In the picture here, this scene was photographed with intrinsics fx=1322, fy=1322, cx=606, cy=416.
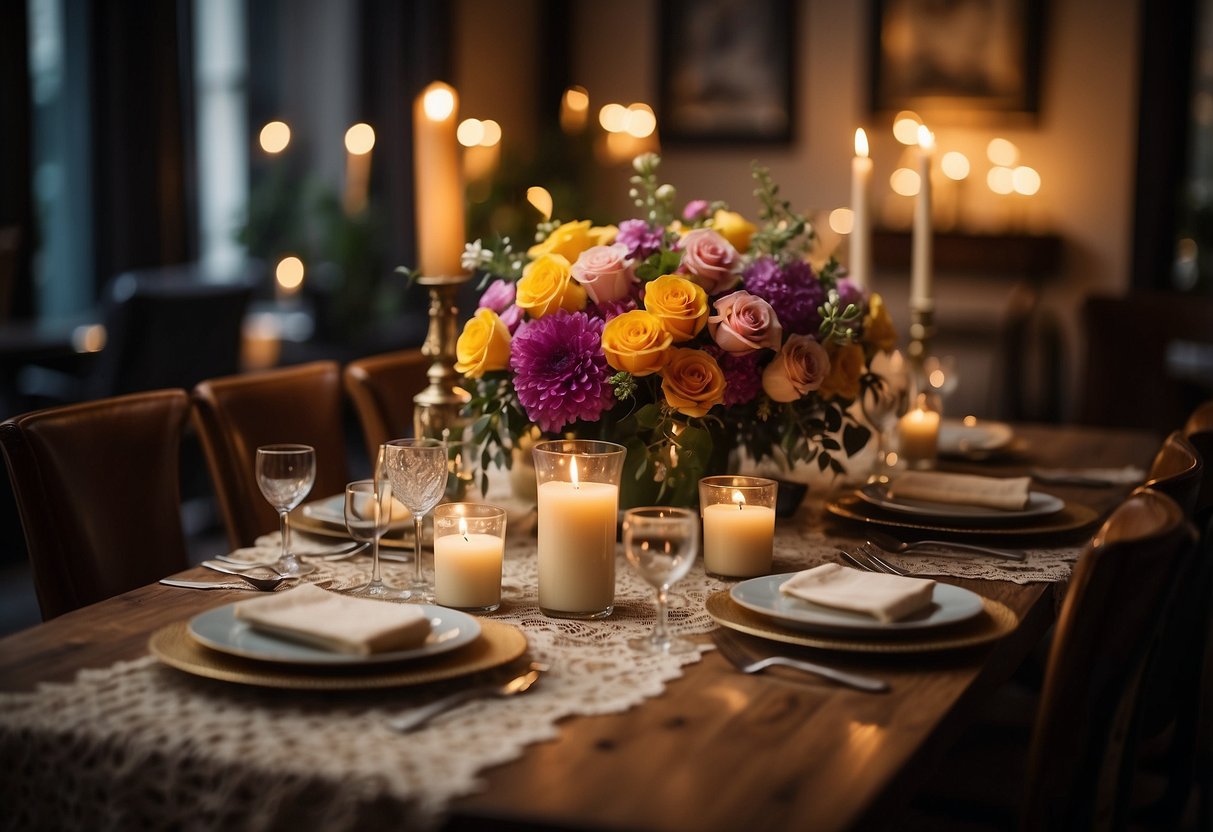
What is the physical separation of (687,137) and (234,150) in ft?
7.57

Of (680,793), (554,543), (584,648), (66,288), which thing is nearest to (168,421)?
(554,543)

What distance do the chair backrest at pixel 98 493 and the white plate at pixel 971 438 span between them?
1.32 m

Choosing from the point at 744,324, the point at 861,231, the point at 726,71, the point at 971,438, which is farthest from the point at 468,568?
the point at 726,71

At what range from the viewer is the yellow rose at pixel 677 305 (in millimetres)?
1552

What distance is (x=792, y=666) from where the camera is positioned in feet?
3.98

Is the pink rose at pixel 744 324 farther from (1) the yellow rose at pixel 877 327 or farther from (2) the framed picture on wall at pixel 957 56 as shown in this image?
(2) the framed picture on wall at pixel 957 56

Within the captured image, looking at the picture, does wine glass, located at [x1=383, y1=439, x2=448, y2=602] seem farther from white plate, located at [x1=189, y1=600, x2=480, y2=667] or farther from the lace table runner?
the lace table runner

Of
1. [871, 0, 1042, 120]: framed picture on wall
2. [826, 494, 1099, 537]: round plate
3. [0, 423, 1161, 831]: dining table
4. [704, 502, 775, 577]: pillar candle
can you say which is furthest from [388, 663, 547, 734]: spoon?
[871, 0, 1042, 120]: framed picture on wall

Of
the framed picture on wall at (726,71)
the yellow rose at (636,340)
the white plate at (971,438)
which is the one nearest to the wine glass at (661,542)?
the yellow rose at (636,340)

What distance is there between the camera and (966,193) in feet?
21.2

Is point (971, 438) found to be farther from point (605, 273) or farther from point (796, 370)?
point (605, 273)

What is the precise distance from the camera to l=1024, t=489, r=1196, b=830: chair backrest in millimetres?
1159

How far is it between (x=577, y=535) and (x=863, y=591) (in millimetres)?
298

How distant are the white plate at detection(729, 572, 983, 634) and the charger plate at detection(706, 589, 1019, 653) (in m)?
0.01
